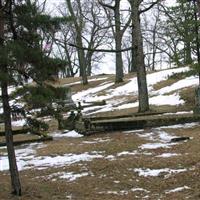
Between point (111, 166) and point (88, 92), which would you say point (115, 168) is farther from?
point (88, 92)

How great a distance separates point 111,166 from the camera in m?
13.0

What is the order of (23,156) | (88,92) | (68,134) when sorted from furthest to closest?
(88,92) → (68,134) → (23,156)

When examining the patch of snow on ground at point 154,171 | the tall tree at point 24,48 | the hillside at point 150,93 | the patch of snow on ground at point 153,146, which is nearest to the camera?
the tall tree at point 24,48

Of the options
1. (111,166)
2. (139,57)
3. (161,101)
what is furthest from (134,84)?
(111,166)

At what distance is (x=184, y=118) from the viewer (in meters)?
19.3

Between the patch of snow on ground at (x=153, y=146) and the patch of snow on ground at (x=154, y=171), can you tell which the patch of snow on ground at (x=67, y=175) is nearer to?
the patch of snow on ground at (x=154, y=171)

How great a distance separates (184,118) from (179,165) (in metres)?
7.21

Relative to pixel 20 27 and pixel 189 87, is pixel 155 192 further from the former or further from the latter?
pixel 189 87

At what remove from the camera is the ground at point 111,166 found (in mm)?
10664

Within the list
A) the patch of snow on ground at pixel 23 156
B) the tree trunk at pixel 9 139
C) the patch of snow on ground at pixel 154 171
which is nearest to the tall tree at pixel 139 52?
the patch of snow on ground at pixel 23 156

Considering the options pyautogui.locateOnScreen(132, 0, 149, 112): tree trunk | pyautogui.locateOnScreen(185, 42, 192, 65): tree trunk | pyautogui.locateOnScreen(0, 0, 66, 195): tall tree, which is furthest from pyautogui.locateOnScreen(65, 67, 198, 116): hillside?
pyautogui.locateOnScreen(0, 0, 66, 195): tall tree

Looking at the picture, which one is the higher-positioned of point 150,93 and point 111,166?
point 150,93

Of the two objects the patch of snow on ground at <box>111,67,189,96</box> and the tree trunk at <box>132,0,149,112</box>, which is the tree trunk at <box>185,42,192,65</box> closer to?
the tree trunk at <box>132,0,149,112</box>

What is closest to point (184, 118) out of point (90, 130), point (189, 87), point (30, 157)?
point (90, 130)
